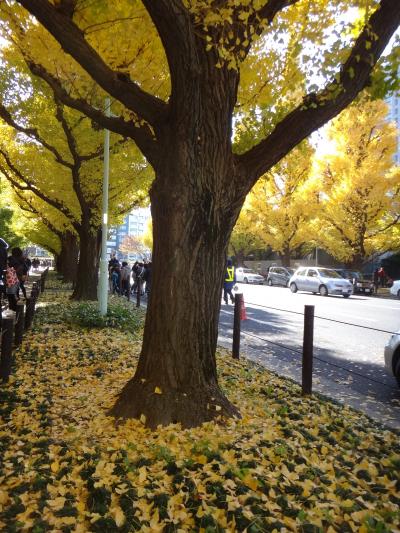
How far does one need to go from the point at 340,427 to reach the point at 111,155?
10953 millimetres

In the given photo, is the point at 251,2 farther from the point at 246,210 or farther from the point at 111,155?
the point at 246,210

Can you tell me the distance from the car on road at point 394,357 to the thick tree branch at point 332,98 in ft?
10.6

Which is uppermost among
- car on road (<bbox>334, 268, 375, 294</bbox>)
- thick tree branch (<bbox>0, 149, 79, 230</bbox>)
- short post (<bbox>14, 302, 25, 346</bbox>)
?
thick tree branch (<bbox>0, 149, 79, 230</bbox>)

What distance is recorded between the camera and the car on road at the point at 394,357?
19.0ft

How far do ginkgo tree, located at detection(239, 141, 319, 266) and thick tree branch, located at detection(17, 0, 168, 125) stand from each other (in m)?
30.1

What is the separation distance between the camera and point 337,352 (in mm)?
8164

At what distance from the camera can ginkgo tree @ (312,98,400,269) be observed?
27.5 m

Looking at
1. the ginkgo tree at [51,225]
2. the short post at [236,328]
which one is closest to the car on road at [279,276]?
the ginkgo tree at [51,225]

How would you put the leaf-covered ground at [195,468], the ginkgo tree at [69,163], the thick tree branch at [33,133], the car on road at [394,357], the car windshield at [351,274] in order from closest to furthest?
the leaf-covered ground at [195,468], the car on road at [394,357], the thick tree branch at [33,133], the ginkgo tree at [69,163], the car windshield at [351,274]

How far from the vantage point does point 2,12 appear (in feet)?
20.9

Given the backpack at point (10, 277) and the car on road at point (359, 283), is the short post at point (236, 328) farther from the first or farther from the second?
the car on road at point (359, 283)

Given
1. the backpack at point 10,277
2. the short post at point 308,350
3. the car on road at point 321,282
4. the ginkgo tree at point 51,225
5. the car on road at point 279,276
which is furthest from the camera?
the car on road at point 279,276

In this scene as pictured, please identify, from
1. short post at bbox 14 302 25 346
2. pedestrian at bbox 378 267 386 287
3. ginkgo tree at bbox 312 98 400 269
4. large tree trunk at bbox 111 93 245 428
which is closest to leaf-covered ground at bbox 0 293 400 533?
large tree trunk at bbox 111 93 245 428

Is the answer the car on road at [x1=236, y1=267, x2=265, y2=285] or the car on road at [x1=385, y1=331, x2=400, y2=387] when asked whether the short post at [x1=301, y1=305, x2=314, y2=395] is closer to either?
the car on road at [x1=385, y1=331, x2=400, y2=387]
